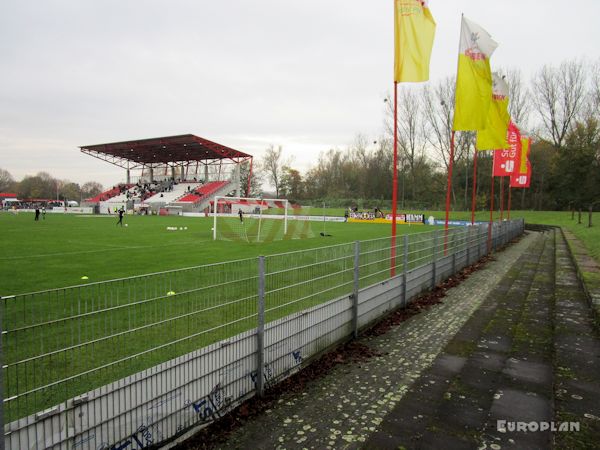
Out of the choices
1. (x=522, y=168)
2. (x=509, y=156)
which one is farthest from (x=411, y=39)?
(x=522, y=168)

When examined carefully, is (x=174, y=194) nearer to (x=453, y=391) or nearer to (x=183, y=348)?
(x=183, y=348)

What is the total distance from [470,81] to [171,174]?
229 ft

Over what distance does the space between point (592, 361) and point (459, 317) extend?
251 cm

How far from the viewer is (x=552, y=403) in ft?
14.2

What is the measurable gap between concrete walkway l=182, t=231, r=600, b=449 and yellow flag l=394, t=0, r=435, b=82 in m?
4.96

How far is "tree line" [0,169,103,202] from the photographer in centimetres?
11588

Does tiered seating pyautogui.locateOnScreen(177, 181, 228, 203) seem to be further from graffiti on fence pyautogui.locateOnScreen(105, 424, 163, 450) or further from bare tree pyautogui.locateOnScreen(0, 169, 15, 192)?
bare tree pyautogui.locateOnScreen(0, 169, 15, 192)

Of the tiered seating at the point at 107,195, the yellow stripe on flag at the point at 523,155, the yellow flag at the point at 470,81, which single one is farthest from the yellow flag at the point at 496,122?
the tiered seating at the point at 107,195

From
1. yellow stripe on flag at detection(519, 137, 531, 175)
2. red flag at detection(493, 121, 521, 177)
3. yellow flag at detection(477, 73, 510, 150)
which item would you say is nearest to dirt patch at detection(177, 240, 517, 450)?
yellow flag at detection(477, 73, 510, 150)

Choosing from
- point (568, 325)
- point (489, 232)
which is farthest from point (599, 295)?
point (489, 232)

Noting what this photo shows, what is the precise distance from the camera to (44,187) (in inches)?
4614

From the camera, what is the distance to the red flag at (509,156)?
20906mm

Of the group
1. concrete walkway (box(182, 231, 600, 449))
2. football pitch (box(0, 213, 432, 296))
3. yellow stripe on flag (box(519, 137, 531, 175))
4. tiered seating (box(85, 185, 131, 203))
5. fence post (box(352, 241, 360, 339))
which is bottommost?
concrete walkway (box(182, 231, 600, 449))

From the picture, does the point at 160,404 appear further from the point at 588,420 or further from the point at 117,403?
the point at 588,420
